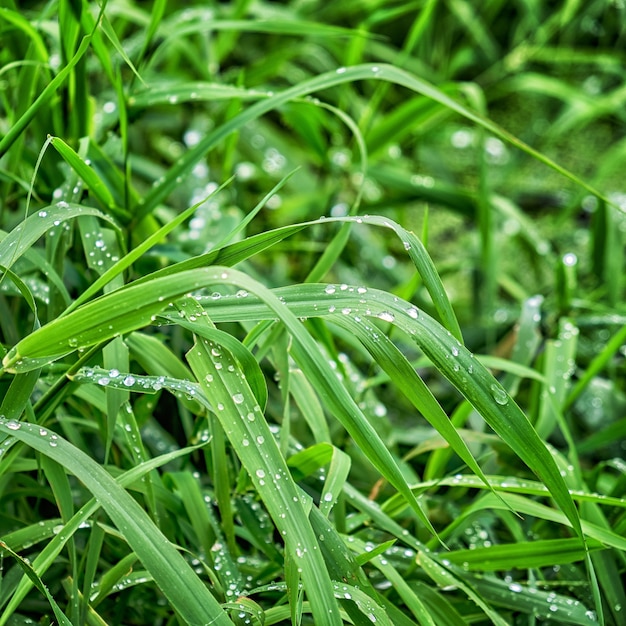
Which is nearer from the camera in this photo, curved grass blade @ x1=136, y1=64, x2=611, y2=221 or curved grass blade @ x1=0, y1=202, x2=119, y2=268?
curved grass blade @ x1=0, y1=202, x2=119, y2=268

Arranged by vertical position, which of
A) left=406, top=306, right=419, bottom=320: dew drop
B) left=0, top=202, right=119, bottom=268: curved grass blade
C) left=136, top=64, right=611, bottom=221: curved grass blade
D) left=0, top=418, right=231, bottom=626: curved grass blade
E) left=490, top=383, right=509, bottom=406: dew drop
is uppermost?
left=136, top=64, right=611, bottom=221: curved grass blade

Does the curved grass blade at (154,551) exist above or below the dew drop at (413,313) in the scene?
below

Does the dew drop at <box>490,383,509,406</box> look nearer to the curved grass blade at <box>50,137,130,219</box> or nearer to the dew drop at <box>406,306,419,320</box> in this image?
the dew drop at <box>406,306,419,320</box>


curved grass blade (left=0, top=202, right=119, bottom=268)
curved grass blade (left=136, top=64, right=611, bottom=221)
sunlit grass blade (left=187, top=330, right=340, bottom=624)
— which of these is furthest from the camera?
curved grass blade (left=136, top=64, right=611, bottom=221)

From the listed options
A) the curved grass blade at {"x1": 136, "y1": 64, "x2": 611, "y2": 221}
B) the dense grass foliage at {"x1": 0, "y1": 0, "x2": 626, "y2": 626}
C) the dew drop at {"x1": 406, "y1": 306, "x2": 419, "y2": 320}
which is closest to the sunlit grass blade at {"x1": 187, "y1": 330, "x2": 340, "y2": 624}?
the dense grass foliage at {"x1": 0, "y1": 0, "x2": 626, "y2": 626}

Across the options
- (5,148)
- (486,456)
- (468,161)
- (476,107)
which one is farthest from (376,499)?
(468,161)

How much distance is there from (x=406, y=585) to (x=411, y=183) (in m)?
0.79

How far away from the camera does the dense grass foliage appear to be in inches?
23.8

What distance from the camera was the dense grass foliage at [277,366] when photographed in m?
0.61

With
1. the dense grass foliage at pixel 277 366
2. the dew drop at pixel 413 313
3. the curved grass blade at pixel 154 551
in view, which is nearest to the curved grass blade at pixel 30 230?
the dense grass foliage at pixel 277 366

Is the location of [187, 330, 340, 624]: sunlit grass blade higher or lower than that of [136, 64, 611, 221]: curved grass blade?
lower

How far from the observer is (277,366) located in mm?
772

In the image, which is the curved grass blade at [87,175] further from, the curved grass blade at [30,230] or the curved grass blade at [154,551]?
the curved grass blade at [154,551]

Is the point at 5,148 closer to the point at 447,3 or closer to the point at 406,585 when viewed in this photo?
the point at 406,585
